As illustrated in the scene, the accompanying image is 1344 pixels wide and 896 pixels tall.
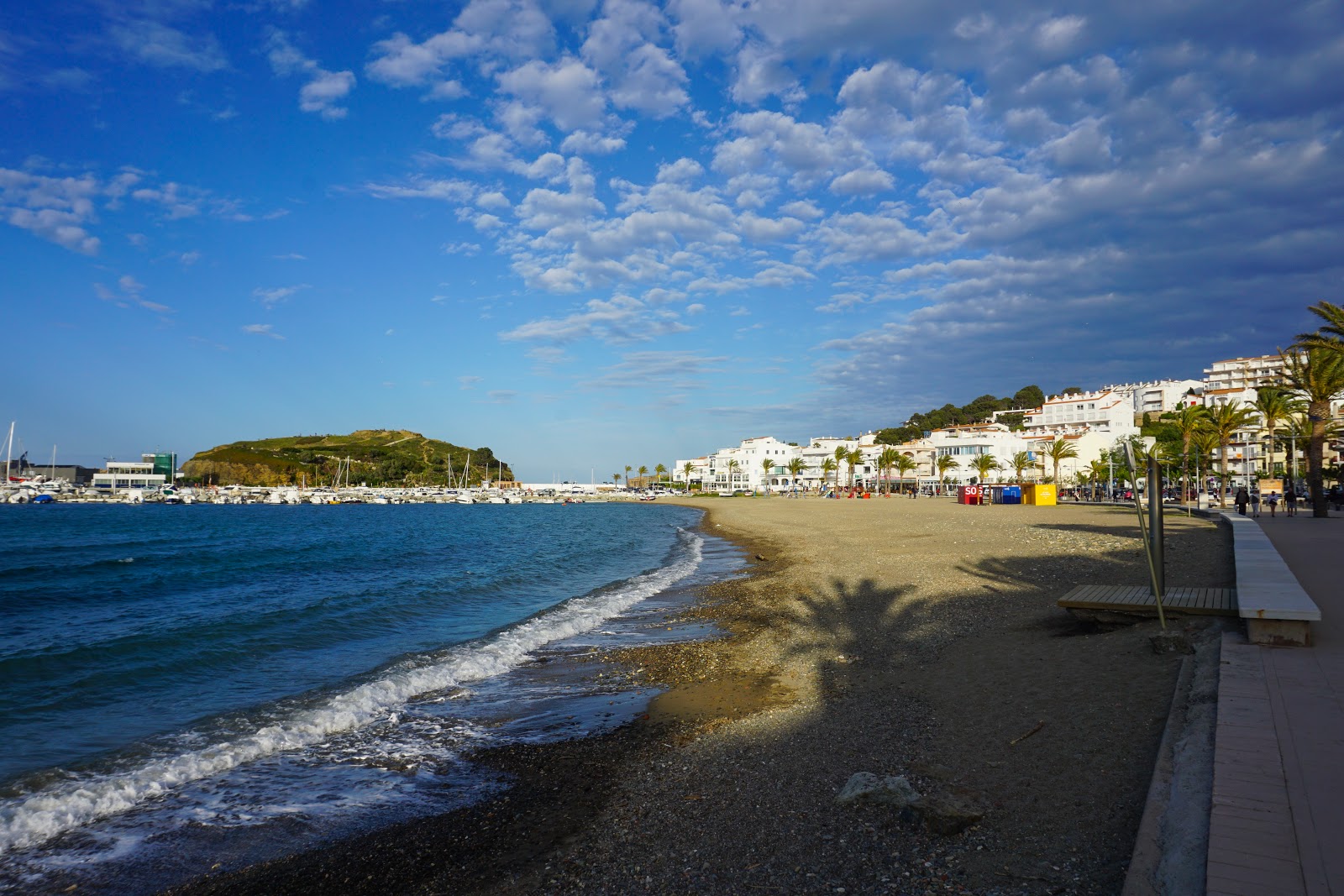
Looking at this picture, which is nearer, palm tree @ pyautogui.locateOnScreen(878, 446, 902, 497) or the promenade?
the promenade

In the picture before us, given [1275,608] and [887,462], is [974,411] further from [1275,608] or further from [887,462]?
[1275,608]

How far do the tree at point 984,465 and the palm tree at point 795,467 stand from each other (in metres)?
45.5

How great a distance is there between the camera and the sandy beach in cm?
476

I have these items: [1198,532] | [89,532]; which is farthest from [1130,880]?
[89,532]

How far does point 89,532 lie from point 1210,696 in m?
65.4

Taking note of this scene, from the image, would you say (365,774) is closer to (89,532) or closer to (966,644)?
(966,644)

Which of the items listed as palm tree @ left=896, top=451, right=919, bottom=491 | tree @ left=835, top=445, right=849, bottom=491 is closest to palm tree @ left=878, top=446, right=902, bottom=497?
palm tree @ left=896, top=451, right=919, bottom=491

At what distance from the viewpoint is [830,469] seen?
146 meters

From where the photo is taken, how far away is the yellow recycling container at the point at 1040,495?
64812 millimetres

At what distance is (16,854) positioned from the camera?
20.9ft

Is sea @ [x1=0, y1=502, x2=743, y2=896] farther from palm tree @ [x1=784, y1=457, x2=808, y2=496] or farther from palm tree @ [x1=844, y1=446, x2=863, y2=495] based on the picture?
palm tree @ [x1=784, y1=457, x2=808, y2=496]

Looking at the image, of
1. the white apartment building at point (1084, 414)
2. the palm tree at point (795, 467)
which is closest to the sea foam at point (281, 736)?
the white apartment building at point (1084, 414)

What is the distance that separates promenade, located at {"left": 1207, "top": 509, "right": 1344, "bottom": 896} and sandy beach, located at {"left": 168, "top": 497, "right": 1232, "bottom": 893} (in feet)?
2.10

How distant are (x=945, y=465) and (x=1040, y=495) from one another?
45252 millimetres
